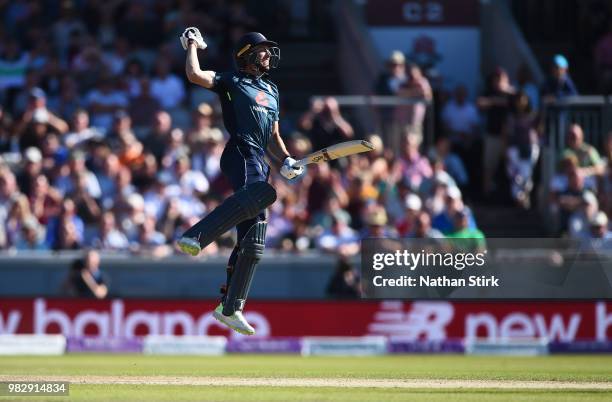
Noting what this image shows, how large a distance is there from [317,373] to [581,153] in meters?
7.13

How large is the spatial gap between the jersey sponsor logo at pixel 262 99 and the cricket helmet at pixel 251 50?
232 mm

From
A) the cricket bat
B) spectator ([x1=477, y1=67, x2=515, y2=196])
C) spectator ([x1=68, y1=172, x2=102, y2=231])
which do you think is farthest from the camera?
spectator ([x1=477, y1=67, x2=515, y2=196])

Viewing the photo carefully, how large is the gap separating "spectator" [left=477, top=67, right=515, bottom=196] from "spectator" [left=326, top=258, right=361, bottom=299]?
347cm

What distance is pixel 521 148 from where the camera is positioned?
63.7 feet

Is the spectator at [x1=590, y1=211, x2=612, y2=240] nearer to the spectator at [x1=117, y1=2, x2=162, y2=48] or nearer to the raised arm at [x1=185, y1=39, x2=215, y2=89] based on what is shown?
the raised arm at [x1=185, y1=39, x2=215, y2=89]

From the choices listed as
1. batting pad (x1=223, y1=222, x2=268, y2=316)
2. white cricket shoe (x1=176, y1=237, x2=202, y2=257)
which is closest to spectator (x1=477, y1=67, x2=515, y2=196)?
batting pad (x1=223, y1=222, x2=268, y2=316)

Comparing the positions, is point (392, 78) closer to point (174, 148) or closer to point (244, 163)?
point (174, 148)

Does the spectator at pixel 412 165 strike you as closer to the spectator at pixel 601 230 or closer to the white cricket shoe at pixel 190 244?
the spectator at pixel 601 230

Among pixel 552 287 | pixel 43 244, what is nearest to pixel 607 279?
pixel 552 287

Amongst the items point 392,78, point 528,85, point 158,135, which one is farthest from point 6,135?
point 528,85

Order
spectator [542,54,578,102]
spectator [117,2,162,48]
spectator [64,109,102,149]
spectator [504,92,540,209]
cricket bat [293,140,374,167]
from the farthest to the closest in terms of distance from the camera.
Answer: spectator [117,2,162,48]
spectator [504,92,540,209]
spectator [64,109,102,149]
spectator [542,54,578,102]
cricket bat [293,140,374,167]

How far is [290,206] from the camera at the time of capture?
18.3 m

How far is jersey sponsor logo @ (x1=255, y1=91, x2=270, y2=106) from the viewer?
37.2ft

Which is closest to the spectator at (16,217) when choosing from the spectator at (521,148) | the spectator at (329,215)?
the spectator at (329,215)
